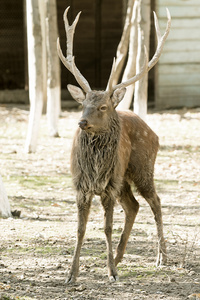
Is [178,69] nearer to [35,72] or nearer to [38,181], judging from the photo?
[35,72]

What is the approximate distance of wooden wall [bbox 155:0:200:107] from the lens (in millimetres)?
17328

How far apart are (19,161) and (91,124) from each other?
5.64 metres

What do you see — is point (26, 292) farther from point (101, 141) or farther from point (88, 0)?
point (88, 0)

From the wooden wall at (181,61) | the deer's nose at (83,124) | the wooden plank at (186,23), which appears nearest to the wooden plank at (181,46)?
the wooden wall at (181,61)

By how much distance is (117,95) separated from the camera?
5.49 m

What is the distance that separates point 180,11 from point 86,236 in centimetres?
1207

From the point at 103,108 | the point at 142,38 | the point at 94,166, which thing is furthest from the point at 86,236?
the point at 142,38

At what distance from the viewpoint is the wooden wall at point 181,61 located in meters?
17.3

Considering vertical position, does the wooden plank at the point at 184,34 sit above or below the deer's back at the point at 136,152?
below

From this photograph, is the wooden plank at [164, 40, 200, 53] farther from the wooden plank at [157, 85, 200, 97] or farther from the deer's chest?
the deer's chest

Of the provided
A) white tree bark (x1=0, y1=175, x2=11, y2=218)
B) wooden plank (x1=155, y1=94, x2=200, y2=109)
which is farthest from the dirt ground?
wooden plank (x1=155, y1=94, x2=200, y2=109)

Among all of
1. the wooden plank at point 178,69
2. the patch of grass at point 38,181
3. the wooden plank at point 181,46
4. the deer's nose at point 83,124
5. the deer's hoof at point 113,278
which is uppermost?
the deer's nose at point 83,124

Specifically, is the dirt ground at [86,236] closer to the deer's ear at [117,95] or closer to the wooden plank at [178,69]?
the deer's ear at [117,95]

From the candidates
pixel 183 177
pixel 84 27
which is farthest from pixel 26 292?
pixel 84 27
